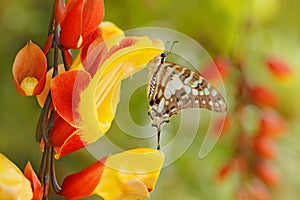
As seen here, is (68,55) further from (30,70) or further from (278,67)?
(278,67)

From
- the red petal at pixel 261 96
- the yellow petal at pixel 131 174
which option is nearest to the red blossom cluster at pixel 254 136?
the red petal at pixel 261 96

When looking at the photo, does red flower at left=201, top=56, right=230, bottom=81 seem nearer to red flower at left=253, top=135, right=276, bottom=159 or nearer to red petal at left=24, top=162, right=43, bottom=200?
red flower at left=253, top=135, right=276, bottom=159

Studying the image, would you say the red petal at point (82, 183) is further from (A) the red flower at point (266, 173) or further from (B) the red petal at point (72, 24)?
(A) the red flower at point (266, 173)

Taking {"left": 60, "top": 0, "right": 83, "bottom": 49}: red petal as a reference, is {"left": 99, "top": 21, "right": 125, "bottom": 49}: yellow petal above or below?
below

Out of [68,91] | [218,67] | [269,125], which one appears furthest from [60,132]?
[269,125]

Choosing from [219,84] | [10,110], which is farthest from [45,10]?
[219,84]

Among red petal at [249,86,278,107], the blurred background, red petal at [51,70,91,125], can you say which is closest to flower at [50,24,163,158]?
red petal at [51,70,91,125]
